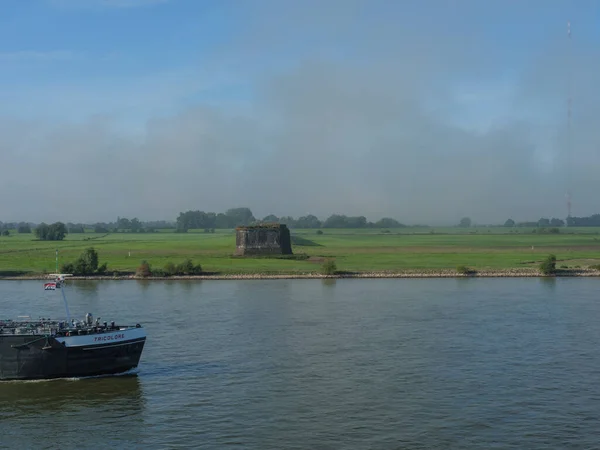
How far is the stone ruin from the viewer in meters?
127

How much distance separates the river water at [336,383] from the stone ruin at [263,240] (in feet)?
191

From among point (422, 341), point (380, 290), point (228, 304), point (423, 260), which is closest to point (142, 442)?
point (422, 341)

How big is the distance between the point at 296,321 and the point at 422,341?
13.8 metres

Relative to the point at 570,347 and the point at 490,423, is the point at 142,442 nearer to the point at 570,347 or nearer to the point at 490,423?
the point at 490,423

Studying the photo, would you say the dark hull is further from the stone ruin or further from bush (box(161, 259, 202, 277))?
the stone ruin

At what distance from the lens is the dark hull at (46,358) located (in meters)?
39.1

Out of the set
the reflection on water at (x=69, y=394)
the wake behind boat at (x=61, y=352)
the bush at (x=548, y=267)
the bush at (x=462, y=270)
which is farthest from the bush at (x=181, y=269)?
the reflection on water at (x=69, y=394)

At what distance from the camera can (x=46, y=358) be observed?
39.2 m

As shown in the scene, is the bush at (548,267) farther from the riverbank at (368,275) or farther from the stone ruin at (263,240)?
the stone ruin at (263,240)

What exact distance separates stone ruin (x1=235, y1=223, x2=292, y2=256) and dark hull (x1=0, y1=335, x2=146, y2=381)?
286 ft

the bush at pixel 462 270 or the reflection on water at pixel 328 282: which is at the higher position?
the bush at pixel 462 270

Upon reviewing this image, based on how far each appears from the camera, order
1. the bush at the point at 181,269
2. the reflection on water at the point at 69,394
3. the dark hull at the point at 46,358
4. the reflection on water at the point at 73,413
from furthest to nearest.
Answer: the bush at the point at 181,269, the dark hull at the point at 46,358, the reflection on water at the point at 69,394, the reflection on water at the point at 73,413

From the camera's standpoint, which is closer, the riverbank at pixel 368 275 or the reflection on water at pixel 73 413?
the reflection on water at pixel 73 413

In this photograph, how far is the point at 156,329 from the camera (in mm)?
55500
